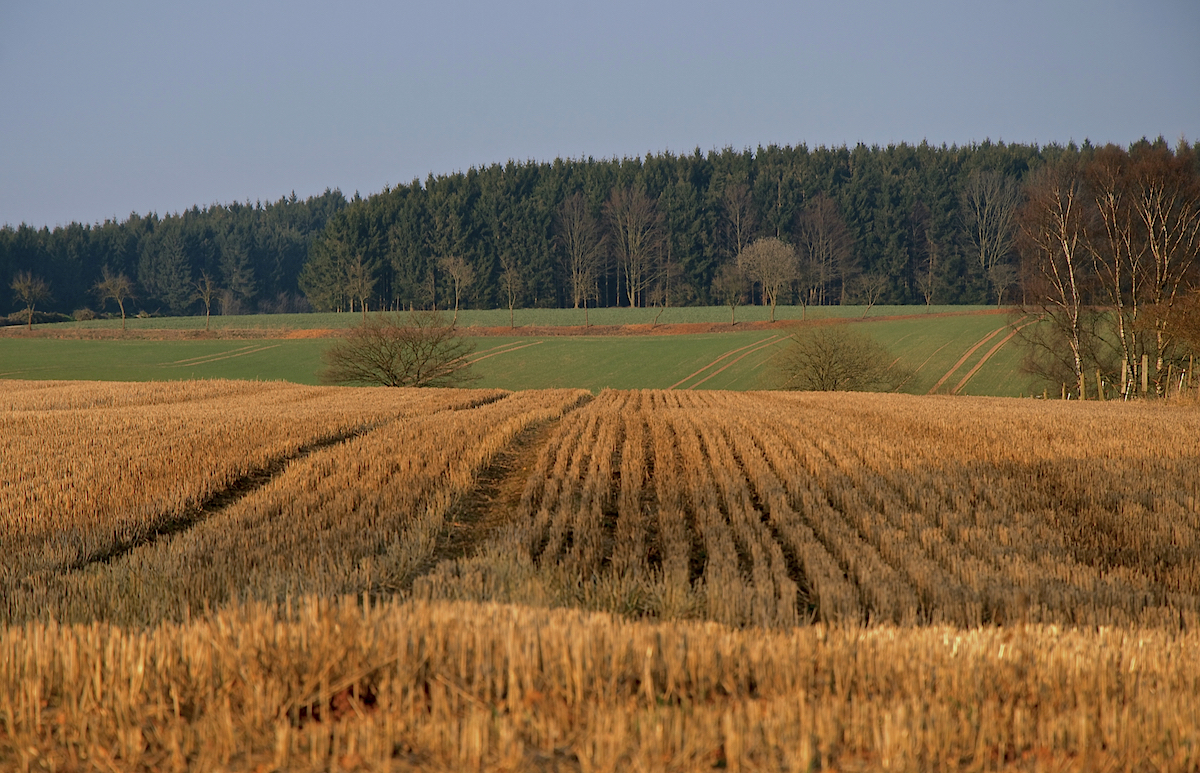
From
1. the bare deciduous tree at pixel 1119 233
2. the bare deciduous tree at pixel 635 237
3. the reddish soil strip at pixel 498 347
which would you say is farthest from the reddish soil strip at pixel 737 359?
the bare deciduous tree at pixel 635 237

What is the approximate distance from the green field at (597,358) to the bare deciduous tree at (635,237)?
118 feet

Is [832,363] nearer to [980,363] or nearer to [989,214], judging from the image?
[980,363]

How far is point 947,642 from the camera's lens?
13.9ft

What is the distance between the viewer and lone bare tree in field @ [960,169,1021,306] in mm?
111125

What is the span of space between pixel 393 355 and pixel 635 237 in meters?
73.8

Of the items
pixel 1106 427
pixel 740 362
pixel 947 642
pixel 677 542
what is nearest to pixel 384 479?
pixel 677 542

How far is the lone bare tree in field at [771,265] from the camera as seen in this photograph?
84.8 metres

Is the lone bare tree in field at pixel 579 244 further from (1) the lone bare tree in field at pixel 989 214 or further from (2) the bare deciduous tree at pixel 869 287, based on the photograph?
(1) the lone bare tree in field at pixel 989 214

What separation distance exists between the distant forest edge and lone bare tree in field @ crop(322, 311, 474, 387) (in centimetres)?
5840

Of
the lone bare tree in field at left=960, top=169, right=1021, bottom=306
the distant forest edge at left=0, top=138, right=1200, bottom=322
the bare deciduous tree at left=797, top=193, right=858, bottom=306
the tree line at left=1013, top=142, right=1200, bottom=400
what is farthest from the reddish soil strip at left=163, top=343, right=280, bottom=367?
the lone bare tree in field at left=960, top=169, right=1021, bottom=306

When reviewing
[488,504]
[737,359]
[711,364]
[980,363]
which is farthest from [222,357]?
[488,504]

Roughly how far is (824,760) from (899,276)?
124m

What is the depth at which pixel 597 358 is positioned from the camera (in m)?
65.8

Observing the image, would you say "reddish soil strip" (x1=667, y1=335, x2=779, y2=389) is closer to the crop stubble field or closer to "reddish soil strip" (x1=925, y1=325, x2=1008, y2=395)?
"reddish soil strip" (x1=925, y1=325, x2=1008, y2=395)
